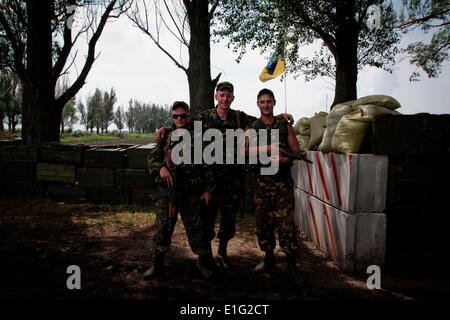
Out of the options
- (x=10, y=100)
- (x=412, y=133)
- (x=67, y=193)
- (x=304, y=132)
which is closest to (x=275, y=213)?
(x=412, y=133)

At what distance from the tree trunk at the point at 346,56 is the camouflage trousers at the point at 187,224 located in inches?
307

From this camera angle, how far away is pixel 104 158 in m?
6.08

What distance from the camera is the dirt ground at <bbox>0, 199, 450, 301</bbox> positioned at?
265 centimetres

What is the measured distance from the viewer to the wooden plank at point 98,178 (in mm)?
6066

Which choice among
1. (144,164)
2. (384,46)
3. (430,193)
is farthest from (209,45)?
(384,46)

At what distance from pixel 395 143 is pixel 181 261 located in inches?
110

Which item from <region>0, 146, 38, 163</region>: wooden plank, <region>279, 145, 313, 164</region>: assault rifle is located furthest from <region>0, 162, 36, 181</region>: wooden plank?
<region>279, 145, 313, 164</region>: assault rifle

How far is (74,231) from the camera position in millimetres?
4426

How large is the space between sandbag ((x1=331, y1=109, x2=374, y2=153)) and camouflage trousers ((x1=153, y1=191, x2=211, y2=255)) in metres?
1.81

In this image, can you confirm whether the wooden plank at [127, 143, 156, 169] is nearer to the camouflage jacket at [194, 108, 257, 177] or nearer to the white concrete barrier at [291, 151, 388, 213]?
the camouflage jacket at [194, 108, 257, 177]

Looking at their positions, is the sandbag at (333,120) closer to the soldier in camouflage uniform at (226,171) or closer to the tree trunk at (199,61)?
the soldier in camouflage uniform at (226,171)

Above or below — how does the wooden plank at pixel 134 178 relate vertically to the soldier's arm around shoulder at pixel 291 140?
below

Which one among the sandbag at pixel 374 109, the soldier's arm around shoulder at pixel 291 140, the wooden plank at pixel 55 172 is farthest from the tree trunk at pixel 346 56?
the wooden plank at pixel 55 172

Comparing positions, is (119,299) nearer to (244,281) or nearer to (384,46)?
(244,281)
